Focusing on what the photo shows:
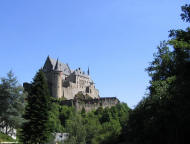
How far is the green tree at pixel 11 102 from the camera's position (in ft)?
116

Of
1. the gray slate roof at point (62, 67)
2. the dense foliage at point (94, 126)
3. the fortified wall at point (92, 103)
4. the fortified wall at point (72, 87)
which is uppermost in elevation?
the gray slate roof at point (62, 67)

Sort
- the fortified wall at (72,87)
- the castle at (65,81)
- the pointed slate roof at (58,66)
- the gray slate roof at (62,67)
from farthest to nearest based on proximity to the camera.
Answer: the gray slate roof at (62,67) < the pointed slate roof at (58,66) < the castle at (65,81) < the fortified wall at (72,87)

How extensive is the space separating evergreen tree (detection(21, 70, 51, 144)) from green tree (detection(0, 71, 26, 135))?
1.13 meters

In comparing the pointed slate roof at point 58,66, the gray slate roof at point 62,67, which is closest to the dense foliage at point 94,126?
the pointed slate roof at point 58,66

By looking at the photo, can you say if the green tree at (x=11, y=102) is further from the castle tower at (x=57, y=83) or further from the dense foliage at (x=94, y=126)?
the castle tower at (x=57, y=83)

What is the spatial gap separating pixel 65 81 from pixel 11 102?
282 feet

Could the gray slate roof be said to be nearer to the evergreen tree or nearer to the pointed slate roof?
the pointed slate roof

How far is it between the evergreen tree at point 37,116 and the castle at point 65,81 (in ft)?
237

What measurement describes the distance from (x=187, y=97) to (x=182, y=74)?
1542 millimetres

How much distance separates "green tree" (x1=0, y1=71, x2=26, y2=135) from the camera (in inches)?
1389

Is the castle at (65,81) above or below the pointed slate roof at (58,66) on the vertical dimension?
below

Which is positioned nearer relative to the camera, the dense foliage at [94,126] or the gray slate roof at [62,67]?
the dense foliage at [94,126]

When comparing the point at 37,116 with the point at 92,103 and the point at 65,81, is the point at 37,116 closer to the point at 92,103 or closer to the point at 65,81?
the point at 92,103

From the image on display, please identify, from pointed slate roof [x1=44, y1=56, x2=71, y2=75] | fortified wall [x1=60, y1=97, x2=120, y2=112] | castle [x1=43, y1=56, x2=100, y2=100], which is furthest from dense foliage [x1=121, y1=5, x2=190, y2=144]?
pointed slate roof [x1=44, y1=56, x2=71, y2=75]
